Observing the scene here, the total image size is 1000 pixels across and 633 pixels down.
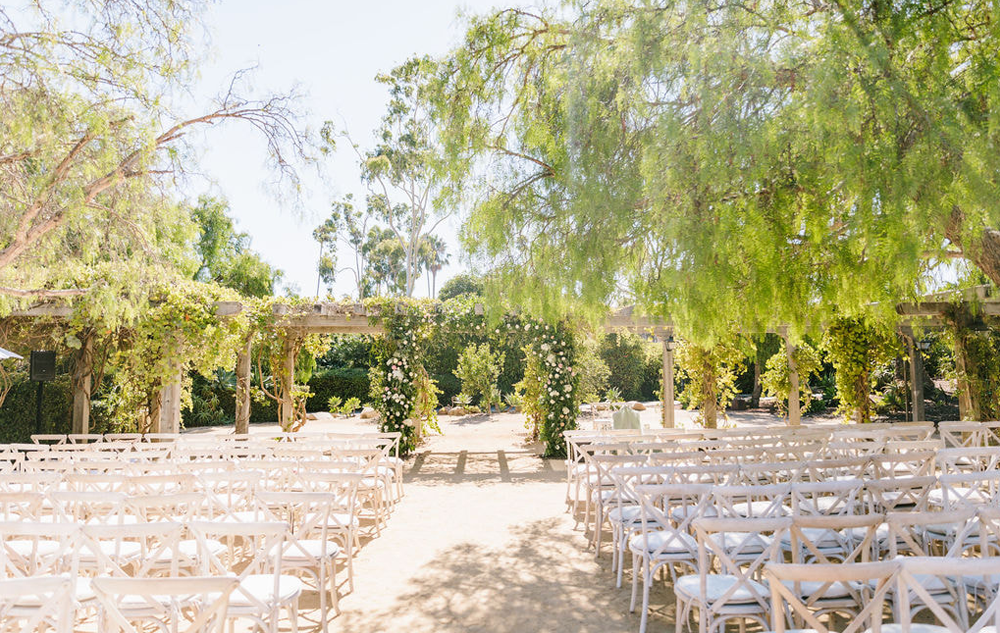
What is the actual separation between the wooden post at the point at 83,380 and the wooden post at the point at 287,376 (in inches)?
116

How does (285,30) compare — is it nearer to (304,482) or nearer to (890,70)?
(304,482)

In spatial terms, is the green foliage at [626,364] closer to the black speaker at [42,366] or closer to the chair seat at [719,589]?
the black speaker at [42,366]

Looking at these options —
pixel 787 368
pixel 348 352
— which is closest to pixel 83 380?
pixel 348 352

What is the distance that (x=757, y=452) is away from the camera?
16.3ft

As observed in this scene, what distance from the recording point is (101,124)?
4926mm

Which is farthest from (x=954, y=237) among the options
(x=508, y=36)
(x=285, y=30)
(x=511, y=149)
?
(x=285, y=30)

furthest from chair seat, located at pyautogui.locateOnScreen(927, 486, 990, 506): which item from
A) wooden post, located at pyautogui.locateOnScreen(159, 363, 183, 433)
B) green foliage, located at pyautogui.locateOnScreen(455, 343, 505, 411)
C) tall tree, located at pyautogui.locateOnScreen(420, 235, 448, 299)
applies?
tall tree, located at pyautogui.locateOnScreen(420, 235, 448, 299)

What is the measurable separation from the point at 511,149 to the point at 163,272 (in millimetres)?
4116

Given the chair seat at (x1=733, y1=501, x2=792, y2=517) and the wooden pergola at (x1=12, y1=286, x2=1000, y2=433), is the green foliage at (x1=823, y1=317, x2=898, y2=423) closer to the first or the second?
the wooden pergola at (x1=12, y1=286, x2=1000, y2=433)

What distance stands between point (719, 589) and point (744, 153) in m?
2.20

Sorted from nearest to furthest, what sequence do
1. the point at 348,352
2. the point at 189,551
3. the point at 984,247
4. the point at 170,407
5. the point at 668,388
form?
the point at 189,551 → the point at 984,247 → the point at 170,407 → the point at 668,388 → the point at 348,352

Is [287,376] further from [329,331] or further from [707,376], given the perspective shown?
[707,376]

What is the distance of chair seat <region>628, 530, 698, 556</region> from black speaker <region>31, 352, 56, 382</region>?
9323 millimetres

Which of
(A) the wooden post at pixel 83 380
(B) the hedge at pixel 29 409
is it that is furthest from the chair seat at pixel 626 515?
(B) the hedge at pixel 29 409
